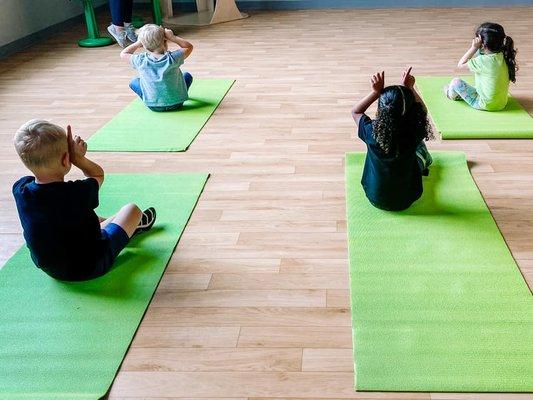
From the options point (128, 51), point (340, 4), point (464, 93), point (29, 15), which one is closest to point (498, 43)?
point (464, 93)

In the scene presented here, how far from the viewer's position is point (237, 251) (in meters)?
2.11

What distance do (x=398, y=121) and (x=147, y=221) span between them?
3.35ft

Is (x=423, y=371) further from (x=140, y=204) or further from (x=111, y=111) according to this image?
(x=111, y=111)

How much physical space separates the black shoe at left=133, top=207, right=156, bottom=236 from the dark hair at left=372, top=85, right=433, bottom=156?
0.91 meters

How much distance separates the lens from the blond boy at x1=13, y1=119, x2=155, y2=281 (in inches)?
69.1

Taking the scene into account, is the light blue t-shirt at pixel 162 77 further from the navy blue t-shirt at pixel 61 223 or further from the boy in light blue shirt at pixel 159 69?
the navy blue t-shirt at pixel 61 223

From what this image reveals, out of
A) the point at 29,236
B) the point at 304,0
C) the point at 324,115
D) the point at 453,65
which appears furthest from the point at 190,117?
the point at 304,0

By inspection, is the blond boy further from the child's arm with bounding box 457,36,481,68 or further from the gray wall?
the gray wall

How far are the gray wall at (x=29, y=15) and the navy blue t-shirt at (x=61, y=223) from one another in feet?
12.5

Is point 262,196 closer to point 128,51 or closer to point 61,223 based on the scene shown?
point 61,223

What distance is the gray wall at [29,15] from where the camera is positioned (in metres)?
5.09

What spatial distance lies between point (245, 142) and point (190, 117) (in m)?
0.54

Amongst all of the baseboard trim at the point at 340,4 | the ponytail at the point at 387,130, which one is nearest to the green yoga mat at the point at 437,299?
the ponytail at the point at 387,130

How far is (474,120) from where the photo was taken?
315cm
